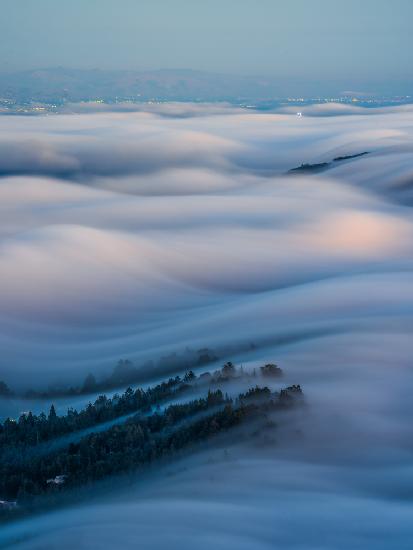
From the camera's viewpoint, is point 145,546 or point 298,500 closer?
point 145,546

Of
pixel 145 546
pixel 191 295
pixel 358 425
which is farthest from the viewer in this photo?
pixel 191 295

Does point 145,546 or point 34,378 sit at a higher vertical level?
point 145,546

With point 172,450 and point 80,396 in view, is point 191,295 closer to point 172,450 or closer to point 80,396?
point 80,396

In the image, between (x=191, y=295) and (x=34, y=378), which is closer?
(x=34, y=378)

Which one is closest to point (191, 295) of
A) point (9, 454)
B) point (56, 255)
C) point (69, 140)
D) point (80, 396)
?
point (56, 255)

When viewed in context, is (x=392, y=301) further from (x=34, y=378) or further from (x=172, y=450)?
(x=172, y=450)

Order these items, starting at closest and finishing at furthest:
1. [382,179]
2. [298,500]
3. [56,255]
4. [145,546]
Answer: [145,546] < [298,500] < [56,255] < [382,179]

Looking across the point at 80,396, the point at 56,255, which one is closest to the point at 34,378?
the point at 80,396

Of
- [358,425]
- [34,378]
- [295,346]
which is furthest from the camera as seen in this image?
[34,378]

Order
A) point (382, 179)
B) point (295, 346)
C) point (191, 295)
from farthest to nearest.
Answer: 1. point (382, 179)
2. point (191, 295)
3. point (295, 346)
